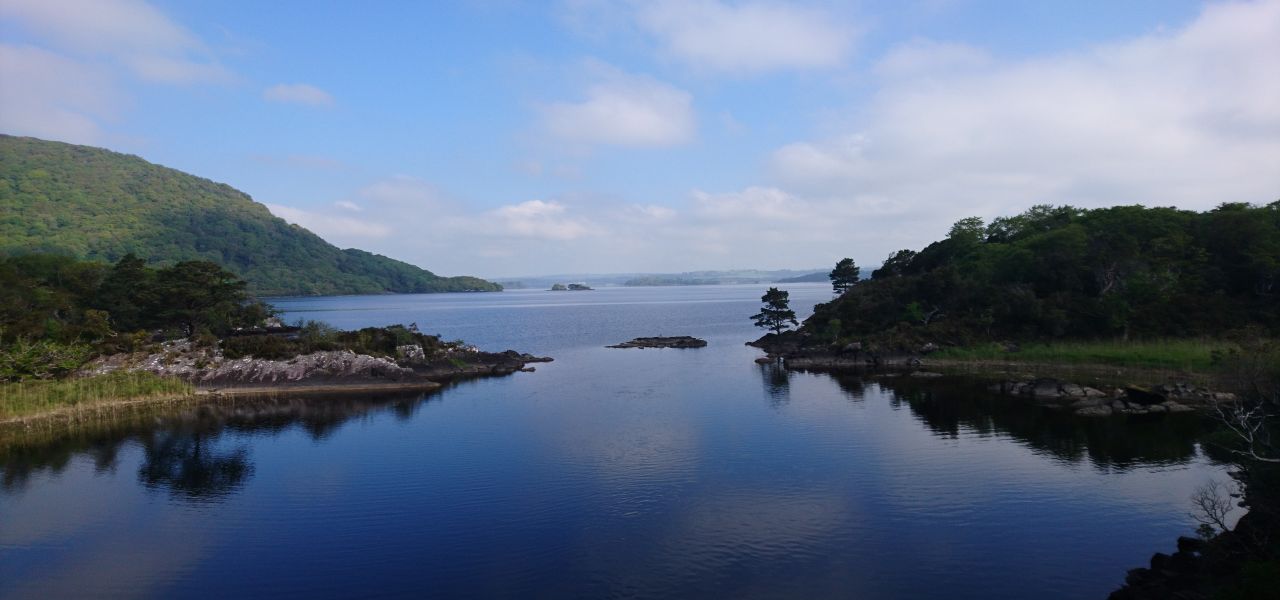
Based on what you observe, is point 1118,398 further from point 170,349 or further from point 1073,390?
point 170,349

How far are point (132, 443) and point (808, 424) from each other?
35.6 metres

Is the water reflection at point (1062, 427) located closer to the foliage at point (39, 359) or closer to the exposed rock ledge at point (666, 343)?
the exposed rock ledge at point (666, 343)

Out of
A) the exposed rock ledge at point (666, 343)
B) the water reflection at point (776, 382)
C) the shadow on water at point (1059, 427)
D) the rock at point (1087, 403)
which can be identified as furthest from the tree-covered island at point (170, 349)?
the rock at point (1087, 403)

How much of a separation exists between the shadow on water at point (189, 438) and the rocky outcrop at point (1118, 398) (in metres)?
39.6

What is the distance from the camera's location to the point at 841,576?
1811 cm

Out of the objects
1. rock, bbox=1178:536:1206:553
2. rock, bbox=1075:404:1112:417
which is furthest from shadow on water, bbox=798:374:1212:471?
rock, bbox=1178:536:1206:553

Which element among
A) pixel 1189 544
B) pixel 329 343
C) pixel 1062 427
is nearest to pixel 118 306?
pixel 329 343

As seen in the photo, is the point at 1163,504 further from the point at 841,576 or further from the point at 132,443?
the point at 132,443

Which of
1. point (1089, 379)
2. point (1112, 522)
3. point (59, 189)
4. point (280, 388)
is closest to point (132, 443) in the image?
point (280, 388)

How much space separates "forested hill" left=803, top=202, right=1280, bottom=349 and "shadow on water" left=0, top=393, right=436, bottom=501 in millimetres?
46701

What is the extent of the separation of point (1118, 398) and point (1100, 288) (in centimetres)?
2936

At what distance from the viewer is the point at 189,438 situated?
120ft

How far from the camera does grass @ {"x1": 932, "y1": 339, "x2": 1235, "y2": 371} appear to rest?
1836 inches

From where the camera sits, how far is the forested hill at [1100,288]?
181ft
